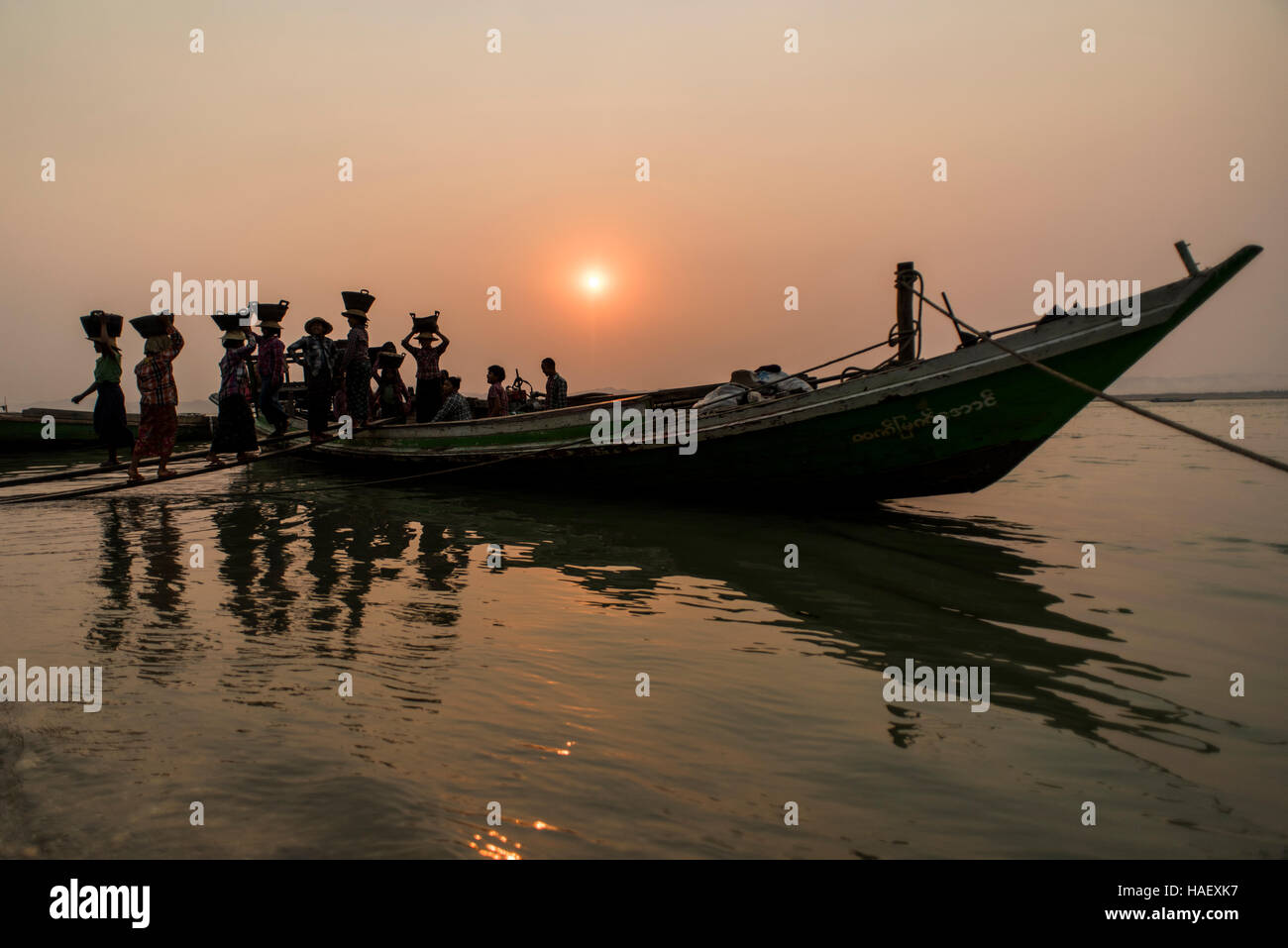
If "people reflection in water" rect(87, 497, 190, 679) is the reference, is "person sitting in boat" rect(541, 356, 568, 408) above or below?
above

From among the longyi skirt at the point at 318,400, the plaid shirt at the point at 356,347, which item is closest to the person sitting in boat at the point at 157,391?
the longyi skirt at the point at 318,400

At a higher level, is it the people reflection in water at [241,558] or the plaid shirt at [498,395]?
the plaid shirt at [498,395]

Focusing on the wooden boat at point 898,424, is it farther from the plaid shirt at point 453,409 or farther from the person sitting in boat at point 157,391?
the person sitting in boat at point 157,391

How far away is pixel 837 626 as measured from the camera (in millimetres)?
5023

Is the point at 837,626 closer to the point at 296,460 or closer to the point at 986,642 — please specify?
the point at 986,642

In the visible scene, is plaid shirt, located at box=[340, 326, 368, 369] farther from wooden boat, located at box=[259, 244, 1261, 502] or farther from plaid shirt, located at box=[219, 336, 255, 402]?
wooden boat, located at box=[259, 244, 1261, 502]

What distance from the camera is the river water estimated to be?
261 centimetres

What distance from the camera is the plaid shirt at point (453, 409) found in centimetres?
1212

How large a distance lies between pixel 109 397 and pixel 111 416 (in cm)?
39

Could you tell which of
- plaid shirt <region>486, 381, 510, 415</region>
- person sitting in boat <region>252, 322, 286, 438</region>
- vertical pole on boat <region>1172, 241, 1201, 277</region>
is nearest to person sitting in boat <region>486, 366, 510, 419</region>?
plaid shirt <region>486, 381, 510, 415</region>

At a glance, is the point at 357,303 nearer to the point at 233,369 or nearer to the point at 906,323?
the point at 233,369

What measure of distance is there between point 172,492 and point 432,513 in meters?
5.24

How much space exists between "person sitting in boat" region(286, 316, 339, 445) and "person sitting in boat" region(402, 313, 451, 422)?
3.67 ft
